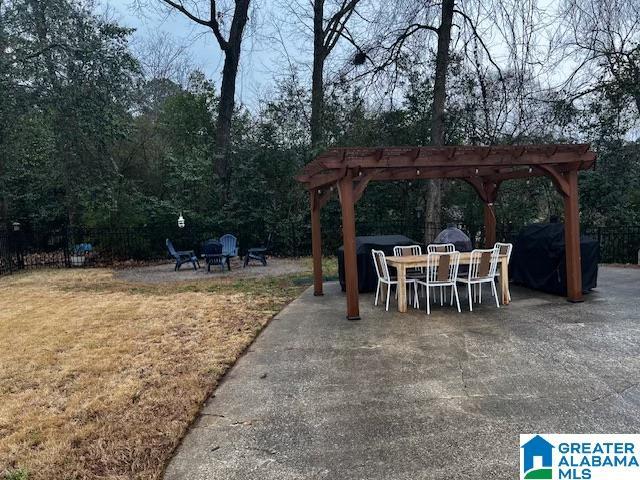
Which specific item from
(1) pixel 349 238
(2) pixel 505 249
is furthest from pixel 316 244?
(2) pixel 505 249

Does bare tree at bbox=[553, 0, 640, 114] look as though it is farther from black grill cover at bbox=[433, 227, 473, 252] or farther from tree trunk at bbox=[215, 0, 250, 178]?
tree trunk at bbox=[215, 0, 250, 178]

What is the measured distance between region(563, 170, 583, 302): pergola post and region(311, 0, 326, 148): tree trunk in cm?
817

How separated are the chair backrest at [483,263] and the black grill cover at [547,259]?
1.31m

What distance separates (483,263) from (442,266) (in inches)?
25.1

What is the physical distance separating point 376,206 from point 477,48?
A: 4923 mm

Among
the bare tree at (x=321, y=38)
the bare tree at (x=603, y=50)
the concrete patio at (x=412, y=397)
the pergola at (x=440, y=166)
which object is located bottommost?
the concrete patio at (x=412, y=397)

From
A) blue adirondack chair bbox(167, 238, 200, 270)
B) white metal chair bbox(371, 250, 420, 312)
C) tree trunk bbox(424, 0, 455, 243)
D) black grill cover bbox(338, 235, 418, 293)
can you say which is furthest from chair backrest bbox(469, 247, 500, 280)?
blue adirondack chair bbox(167, 238, 200, 270)

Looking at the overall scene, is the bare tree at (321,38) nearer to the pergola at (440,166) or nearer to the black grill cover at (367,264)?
the black grill cover at (367,264)

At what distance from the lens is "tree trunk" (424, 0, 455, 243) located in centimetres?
1101

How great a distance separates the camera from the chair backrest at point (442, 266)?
5.48 meters

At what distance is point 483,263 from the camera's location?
5727mm

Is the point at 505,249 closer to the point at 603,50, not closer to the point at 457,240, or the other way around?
the point at 457,240

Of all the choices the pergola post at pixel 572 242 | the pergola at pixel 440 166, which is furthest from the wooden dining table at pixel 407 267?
the pergola post at pixel 572 242

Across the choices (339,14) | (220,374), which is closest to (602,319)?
(220,374)
